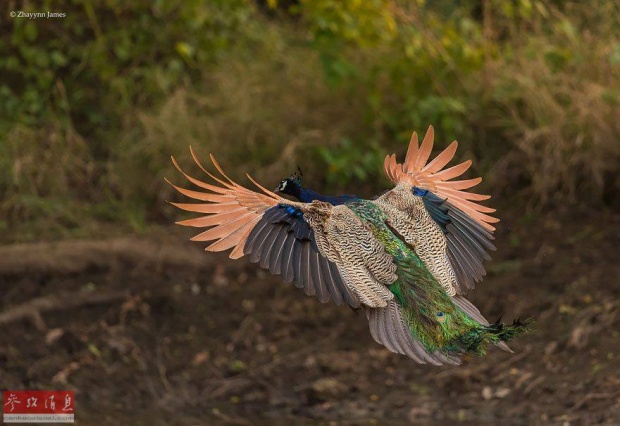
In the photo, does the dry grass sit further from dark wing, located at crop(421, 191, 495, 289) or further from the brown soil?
dark wing, located at crop(421, 191, 495, 289)

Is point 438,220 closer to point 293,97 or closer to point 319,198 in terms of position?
point 319,198

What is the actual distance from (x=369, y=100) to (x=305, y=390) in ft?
7.25

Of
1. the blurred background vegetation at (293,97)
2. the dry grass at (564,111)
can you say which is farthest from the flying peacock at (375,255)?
the dry grass at (564,111)

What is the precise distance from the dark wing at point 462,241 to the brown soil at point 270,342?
6.70 ft

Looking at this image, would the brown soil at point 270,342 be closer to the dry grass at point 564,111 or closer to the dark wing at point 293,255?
the dry grass at point 564,111

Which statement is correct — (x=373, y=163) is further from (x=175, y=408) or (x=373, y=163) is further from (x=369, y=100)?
(x=175, y=408)

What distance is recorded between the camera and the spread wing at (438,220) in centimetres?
473

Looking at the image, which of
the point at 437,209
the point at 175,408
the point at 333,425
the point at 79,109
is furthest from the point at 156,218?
the point at 437,209

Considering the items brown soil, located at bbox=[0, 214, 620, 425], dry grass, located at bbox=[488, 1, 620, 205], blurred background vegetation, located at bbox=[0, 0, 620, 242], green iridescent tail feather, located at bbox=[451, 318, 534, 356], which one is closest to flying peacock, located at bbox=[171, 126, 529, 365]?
green iridescent tail feather, located at bbox=[451, 318, 534, 356]

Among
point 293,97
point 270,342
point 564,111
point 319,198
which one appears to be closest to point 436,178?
point 319,198

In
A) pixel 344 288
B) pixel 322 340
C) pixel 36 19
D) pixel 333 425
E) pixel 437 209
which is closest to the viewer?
pixel 344 288

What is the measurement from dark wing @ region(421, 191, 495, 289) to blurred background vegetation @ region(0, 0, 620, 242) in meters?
3.13

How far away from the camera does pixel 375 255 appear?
14.8 ft

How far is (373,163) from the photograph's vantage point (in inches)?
329
